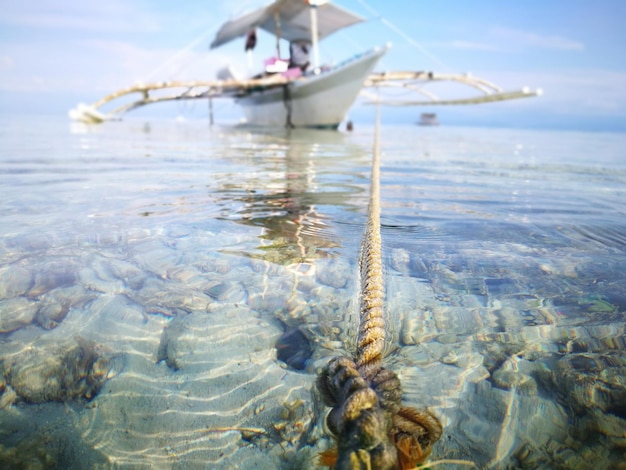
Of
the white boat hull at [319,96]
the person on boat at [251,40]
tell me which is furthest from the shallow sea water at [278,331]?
the person on boat at [251,40]

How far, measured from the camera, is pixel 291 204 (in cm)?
332

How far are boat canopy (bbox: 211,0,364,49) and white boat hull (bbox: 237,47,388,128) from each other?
3.03 meters

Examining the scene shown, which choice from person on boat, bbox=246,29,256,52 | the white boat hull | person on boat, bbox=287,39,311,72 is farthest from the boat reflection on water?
person on boat, bbox=246,29,256,52

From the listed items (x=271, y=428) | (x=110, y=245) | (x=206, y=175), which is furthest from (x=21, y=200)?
(x=271, y=428)

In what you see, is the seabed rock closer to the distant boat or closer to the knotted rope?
the knotted rope

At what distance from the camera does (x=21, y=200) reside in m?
3.17

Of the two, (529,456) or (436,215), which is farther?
(436,215)

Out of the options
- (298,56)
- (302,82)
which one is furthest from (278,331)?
(298,56)

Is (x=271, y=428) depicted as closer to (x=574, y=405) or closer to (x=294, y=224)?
(x=574, y=405)

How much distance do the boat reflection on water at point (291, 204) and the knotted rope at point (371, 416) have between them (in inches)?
37.2

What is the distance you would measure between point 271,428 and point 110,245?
162 cm

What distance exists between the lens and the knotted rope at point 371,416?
0.82m

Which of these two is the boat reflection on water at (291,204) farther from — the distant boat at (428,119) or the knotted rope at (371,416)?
the distant boat at (428,119)

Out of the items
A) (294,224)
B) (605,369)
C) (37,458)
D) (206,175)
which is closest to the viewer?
(37,458)
